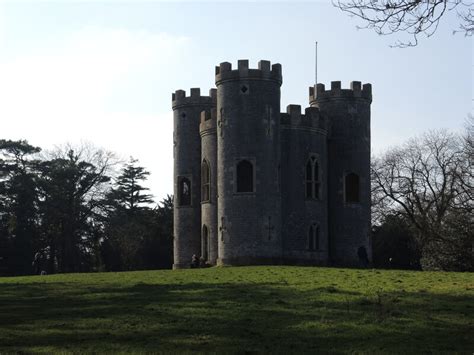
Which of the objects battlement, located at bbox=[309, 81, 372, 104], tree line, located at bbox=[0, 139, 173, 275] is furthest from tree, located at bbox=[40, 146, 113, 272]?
battlement, located at bbox=[309, 81, 372, 104]

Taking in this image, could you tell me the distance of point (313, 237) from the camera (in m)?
44.7

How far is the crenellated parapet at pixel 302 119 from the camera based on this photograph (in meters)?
44.7

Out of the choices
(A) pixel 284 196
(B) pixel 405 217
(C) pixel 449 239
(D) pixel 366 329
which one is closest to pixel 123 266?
(B) pixel 405 217

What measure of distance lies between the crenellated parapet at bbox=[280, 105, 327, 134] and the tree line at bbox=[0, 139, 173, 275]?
2465 centimetres

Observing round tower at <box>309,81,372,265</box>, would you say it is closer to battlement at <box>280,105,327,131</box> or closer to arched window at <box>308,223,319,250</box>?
battlement at <box>280,105,327,131</box>

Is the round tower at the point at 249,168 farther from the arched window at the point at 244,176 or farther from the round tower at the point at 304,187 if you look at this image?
the round tower at the point at 304,187

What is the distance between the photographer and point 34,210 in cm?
6788

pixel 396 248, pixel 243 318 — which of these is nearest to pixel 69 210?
pixel 396 248

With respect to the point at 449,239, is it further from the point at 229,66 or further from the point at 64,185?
the point at 64,185

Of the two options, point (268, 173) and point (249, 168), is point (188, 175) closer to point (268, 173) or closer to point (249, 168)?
point (249, 168)

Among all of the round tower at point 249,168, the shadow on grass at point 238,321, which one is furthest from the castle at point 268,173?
the shadow on grass at point 238,321

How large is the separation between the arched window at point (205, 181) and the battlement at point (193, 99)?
5.23 m

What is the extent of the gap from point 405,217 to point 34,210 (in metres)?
Answer: 30.9

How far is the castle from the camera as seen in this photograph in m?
42.1
